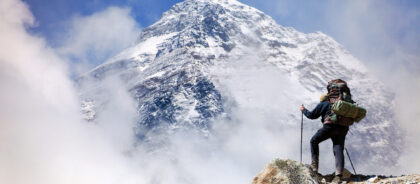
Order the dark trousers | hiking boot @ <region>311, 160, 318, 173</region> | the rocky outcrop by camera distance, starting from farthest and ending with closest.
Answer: hiking boot @ <region>311, 160, 318, 173</region> < the dark trousers < the rocky outcrop

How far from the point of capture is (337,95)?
1089 centimetres

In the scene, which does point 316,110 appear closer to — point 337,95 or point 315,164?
point 337,95

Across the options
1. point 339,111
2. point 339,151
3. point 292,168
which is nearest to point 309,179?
point 292,168

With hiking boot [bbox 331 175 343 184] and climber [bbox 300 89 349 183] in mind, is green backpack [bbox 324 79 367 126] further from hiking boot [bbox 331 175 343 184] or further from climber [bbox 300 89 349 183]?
hiking boot [bbox 331 175 343 184]

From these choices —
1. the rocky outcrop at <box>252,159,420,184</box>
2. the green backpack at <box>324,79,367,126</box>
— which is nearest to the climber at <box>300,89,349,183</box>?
the green backpack at <box>324,79,367,126</box>

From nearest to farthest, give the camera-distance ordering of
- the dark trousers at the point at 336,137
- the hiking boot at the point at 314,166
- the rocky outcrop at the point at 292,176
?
the rocky outcrop at the point at 292,176
the dark trousers at the point at 336,137
the hiking boot at the point at 314,166

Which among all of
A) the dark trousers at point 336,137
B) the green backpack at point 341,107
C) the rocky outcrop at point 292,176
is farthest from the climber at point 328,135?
the rocky outcrop at point 292,176

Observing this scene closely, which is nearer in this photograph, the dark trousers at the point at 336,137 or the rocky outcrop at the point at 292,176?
the rocky outcrop at the point at 292,176

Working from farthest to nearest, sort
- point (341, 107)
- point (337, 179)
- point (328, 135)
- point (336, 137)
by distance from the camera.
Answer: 1. point (336, 137)
2. point (328, 135)
3. point (337, 179)
4. point (341, 107)

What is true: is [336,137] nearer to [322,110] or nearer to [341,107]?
[322,110]

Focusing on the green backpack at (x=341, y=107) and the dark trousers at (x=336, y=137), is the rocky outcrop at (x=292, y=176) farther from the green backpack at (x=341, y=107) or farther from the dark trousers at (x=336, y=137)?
the green backpack at (x=341, y=107)

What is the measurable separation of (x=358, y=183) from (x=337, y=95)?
2.66 m

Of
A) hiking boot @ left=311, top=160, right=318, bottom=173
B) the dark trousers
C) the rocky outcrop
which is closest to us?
the rocky outcrop

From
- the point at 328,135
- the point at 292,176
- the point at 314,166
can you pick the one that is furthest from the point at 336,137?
the point at 292,176
